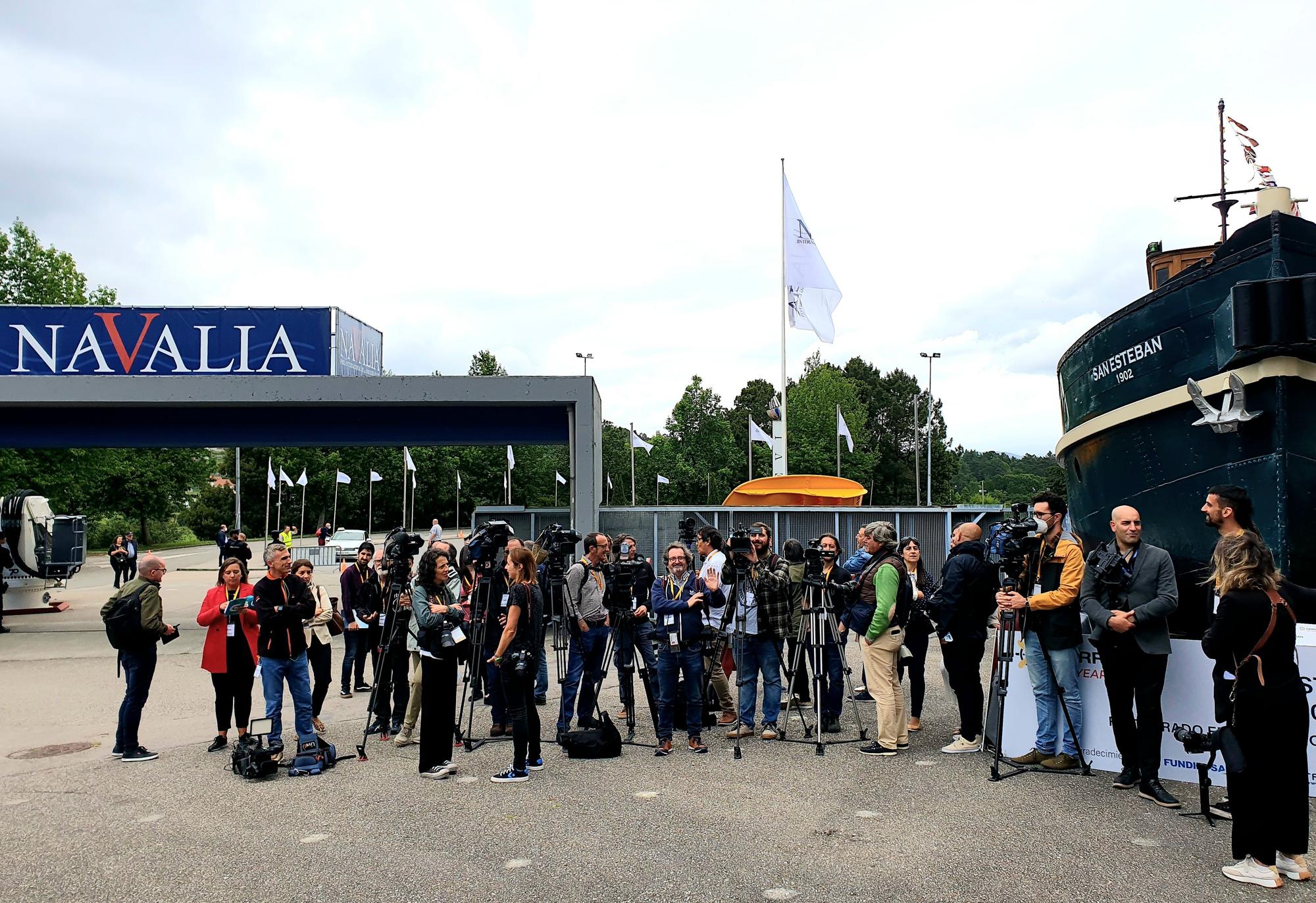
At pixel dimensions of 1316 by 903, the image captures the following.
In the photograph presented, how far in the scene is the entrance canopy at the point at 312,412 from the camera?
15672 mm

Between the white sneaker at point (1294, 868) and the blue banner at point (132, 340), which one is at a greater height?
the blue banner at point (132, 340)

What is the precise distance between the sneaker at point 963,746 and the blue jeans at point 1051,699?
674 millimetres

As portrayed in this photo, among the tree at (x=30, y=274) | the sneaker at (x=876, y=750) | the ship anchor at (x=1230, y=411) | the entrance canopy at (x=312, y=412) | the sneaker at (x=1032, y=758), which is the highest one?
the tree at (x=30, y=274)

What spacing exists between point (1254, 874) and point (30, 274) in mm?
39446

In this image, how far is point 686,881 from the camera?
4.98m

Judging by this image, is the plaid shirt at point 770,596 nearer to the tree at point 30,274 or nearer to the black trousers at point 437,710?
the black trousers at point 437,710

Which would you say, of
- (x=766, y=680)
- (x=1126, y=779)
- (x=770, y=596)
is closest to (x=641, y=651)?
(x=766, y=680)

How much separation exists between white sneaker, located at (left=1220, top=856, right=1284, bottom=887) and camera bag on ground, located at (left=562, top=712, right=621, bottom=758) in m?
4.36

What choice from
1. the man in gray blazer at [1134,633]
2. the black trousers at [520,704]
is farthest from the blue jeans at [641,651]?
the man in gray blazer at [1134,633]

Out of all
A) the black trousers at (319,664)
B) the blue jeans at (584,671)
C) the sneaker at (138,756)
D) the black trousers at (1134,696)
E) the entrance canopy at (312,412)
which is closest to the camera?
the black trousers at (1134,696)

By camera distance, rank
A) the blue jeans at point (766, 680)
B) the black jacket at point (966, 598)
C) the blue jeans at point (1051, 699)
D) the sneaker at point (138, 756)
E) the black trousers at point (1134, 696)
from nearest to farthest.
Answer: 1. the black trousers at point (1134, 696)
2. the blue jeans at point (1051, 699)
3. the black jacket at point (966, 598)
4. the sneaker at point (138, 756)
5. the blue jeans at point (766, 680)

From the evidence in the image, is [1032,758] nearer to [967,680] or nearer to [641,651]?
[967,680]

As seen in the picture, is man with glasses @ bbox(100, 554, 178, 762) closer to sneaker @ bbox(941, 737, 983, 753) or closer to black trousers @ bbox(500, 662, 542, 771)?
black trousers @ bbox(500, 662, 542, 771)

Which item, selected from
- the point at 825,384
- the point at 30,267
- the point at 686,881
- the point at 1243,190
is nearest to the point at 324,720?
the point at 686,881
